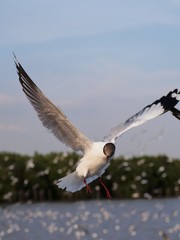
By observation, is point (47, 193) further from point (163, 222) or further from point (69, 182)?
point (69, 182)

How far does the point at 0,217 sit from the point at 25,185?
325 inches

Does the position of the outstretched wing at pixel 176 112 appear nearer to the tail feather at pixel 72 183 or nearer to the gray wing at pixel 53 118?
the gray wing at pixel 53 118

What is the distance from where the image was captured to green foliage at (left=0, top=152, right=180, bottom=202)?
54969 millimetres

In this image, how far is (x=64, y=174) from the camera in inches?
2151

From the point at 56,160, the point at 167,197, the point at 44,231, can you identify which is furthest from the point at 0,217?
the point at 167,197

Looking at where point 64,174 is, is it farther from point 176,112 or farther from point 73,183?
point 176,112

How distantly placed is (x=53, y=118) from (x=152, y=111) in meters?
0.80

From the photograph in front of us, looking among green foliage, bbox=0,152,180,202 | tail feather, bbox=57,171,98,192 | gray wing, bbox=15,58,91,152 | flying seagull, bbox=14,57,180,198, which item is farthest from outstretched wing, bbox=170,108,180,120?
green foliage, bbox=0,152,180,202

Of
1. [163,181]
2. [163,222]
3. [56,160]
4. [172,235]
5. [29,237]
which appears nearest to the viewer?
[172,235]

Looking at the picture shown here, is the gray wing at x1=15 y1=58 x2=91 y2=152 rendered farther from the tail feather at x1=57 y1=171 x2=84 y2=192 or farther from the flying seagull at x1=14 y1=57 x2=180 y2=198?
the tail feather at x1=57 y1=171 x2=84 y2=192

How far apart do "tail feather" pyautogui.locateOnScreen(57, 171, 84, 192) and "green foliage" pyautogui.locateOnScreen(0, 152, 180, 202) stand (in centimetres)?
4559

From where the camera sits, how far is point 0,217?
48.2 metres

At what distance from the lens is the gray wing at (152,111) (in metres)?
6.80

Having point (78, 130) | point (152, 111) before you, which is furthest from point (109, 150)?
point (152, 111)
